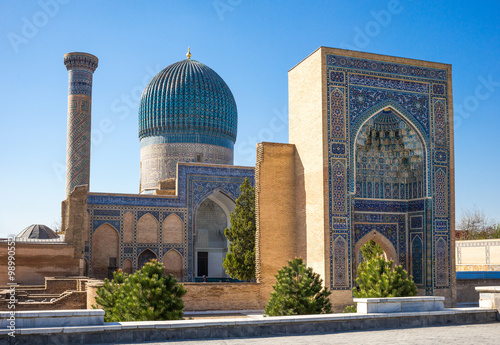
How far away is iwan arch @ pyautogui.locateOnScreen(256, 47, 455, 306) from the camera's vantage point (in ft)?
32.0

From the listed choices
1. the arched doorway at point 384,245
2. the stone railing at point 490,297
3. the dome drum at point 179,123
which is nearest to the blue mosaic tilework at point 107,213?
the dome drum at point 179,123

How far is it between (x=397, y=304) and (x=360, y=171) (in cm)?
515

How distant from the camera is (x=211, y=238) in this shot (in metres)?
20.6

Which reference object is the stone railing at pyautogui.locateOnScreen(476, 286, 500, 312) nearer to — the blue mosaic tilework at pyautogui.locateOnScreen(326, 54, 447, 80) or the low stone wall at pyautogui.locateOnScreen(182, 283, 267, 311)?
the low stone wall at pyautogui.locateOnScreen(182, 283, 267, 311)

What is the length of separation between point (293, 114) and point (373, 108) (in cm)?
154

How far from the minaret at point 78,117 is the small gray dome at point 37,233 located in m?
3.20

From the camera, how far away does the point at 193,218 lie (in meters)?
18.2

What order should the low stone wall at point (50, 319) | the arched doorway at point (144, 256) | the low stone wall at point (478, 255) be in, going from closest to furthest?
1. the low stone wall at point (50, 319)
2. the low stone wall at point (478, 255)
3. the arched doorway at point (144, 256)

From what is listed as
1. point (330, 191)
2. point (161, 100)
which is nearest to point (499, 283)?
point (330, 191)

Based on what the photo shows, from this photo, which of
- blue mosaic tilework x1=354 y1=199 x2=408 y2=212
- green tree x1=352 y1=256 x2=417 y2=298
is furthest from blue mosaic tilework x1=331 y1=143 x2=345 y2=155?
green tree x1=352 y1=256 x2=417 y2=298

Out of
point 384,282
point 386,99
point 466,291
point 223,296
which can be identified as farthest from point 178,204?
point 384,282

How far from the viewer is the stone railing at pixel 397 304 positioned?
5.96 metres

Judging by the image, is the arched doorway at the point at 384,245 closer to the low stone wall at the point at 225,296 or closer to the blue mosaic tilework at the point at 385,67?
the low stone wall at the point at 225,296

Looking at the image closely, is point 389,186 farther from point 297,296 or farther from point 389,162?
point 297,296
